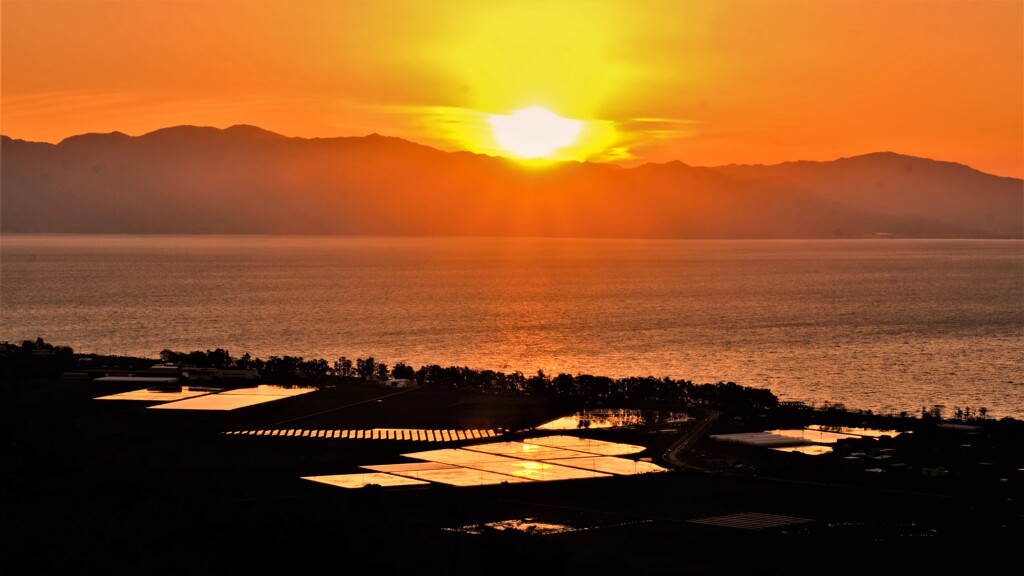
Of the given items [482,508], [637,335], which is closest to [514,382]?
[482,508]

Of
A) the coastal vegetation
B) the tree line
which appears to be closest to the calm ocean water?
the coastal vegetation

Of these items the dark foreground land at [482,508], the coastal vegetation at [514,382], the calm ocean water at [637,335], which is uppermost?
the calm ocean water at [637,335]

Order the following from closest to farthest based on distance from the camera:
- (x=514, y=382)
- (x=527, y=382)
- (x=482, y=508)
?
1. (x=482, y=508)
2. (x=514, y=382)
3. (x=527, y=382)

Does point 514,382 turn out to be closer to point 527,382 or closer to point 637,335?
point 527,382

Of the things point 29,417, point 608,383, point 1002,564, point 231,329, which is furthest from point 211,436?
point 231,329

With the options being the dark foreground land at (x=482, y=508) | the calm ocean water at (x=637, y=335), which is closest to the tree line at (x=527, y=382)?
the dark foreground land at (x=482, y=508)

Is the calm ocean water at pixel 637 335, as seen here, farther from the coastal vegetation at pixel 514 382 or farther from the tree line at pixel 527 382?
the tree line at pixel 527 382

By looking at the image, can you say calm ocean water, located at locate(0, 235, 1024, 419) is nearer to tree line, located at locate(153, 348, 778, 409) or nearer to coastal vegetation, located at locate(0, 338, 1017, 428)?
coastal vegetation, located at locate(0, 338, 1017, 428)

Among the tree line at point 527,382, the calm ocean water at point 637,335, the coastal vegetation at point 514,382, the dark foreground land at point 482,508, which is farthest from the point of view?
the calm ocean water at point 637,335

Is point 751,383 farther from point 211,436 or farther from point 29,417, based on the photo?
point 29,417
